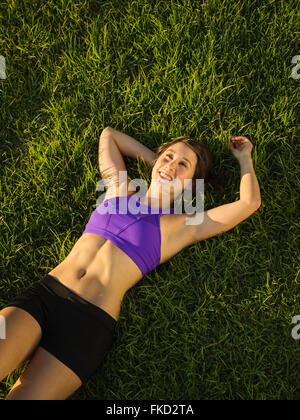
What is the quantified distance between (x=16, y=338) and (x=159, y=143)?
1949 mm

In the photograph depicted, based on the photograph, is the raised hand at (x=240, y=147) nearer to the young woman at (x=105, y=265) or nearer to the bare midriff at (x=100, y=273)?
the young woman at (x=105, y=265)

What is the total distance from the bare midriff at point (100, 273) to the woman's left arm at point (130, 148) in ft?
2.75

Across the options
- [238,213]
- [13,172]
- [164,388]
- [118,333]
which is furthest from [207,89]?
[164,388]

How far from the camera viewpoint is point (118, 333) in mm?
2834

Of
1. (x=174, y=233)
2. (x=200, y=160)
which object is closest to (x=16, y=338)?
(x=174, y=233)

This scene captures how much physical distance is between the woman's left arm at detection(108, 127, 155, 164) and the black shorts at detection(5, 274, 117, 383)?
125 cm

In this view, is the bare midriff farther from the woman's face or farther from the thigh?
the woman's face

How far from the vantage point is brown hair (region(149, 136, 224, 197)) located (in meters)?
2.93

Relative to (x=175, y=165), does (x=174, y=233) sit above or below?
below

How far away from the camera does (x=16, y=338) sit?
2320 mm

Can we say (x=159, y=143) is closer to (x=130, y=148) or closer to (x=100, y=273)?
(x=130, y=148)

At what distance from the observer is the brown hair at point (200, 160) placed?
2.93m
